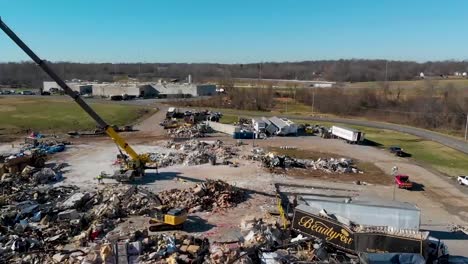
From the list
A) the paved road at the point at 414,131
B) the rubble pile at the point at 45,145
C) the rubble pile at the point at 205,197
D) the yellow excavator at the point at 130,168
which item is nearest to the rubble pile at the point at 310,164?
the rubble pile at the point at 205,197

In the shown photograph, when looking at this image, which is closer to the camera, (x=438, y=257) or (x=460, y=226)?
(x=438, y=257)

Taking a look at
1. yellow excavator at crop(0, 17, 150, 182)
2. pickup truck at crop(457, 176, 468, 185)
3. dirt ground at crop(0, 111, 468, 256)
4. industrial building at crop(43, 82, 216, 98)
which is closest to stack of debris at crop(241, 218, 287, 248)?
dirt ground at crop(0, 111, 468, 256)

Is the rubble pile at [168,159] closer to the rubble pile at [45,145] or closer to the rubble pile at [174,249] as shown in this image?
the rubble pile at [45,145]

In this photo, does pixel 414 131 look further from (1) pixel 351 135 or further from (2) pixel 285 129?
(2) pixel 285 129

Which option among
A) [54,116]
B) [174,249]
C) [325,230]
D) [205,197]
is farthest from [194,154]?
[54,116]

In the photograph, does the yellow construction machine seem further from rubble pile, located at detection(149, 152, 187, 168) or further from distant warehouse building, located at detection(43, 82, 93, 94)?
distant warehouse building, located at detection(43, 82, 93, 94)

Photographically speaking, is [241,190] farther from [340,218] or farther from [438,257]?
[438,257]

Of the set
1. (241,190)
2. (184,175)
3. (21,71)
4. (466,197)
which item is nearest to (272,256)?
(241,190)
